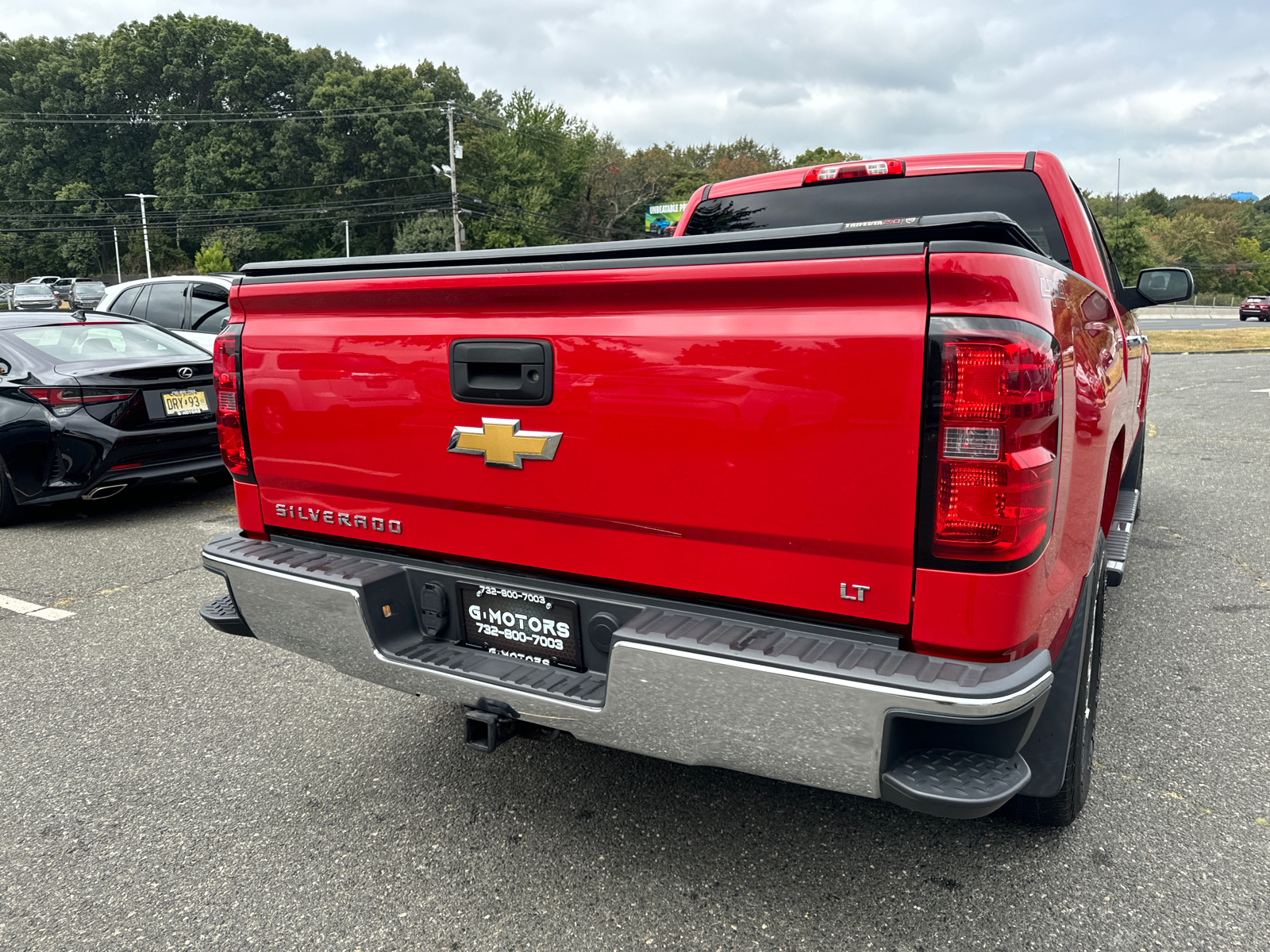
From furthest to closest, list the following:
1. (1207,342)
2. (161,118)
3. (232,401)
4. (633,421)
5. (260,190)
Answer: (161,118) → (260,190) → (1207,342) → (232,401) → (633,421)

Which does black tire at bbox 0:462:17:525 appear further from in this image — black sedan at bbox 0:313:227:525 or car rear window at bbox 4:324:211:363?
car rear window at bbox 4:324:211:363

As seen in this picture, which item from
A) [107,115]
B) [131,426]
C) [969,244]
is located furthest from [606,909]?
[107,115]

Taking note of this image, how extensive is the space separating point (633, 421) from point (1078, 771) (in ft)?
5.20

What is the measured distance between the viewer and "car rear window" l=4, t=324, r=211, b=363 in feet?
20.5

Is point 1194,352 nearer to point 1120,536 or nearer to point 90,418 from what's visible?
point 1120,536

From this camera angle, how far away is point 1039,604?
1.76 m

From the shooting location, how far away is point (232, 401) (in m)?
2.64

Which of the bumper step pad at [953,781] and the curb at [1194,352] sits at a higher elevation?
the bumper step pad at [953,781]

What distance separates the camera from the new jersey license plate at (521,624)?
86.6 inches

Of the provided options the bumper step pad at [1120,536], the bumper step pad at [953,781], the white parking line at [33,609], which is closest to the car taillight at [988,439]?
the bumper step pad at [953,781]

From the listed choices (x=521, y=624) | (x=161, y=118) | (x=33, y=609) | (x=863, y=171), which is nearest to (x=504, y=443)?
(x=521, y=624)

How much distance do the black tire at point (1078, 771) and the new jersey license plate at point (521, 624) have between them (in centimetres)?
130

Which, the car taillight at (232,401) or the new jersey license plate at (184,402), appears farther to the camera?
the new jersey license plate at (184,402)

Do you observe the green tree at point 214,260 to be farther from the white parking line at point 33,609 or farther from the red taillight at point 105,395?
the white parking line at point 33,609
